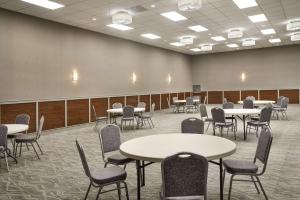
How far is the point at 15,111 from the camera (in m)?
8.03

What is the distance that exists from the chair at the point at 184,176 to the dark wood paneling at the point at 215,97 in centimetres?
1806

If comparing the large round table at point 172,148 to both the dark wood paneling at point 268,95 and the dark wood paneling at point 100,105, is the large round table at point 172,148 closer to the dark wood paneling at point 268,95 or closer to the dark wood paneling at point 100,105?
the dark wood paneling at point 100,105

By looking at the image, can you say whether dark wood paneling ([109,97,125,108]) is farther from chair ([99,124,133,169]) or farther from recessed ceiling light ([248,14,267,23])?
chair ([99,124,133,169])

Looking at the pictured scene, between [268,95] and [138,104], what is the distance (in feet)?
37.0

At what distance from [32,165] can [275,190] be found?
4.29 m

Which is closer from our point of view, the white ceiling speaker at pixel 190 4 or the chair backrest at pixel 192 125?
the chair backrest at pixel 192 125

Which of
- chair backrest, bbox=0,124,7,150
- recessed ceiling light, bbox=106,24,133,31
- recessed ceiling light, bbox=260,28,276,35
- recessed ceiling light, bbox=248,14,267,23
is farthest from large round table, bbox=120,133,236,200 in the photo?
recessed ceiling light, bbox=260,28,276,35

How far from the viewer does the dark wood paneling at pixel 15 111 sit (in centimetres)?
772

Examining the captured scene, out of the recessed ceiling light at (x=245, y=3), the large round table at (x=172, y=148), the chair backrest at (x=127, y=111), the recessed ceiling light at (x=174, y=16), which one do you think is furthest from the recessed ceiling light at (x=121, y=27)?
the large round table at (x=172, y=148)

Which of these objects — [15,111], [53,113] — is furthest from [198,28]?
[15,111]

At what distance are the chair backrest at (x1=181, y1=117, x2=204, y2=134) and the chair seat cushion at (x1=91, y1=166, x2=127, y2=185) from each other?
154 cm

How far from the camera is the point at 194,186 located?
7.30ft

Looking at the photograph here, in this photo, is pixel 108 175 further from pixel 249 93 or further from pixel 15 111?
pixel 249 93

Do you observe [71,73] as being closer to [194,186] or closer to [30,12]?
[30,12]
